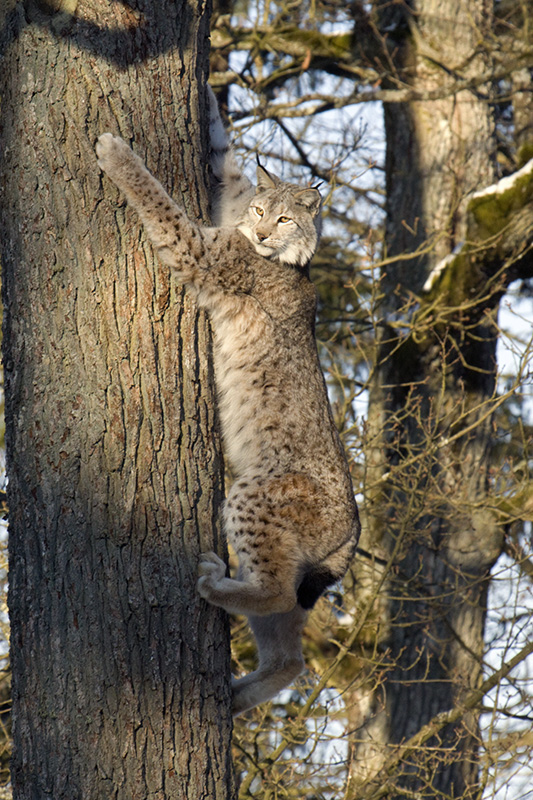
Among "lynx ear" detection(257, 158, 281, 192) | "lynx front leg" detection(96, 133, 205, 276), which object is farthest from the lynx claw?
"lynx ear" detection(257, 158, 281, 192)

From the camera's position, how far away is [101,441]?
262 cm

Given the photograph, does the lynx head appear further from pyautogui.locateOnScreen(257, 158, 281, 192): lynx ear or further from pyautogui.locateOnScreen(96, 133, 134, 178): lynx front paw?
pyautogui.locateOnScreen(96, 133, 134, 178): lynx front paw

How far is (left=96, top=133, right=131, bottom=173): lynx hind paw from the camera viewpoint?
9.11 feet

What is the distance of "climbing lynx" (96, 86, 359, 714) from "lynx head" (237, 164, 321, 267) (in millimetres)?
17

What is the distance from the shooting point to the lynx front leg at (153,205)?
110 inches

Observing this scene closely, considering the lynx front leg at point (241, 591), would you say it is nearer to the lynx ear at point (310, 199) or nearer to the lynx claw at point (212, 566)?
the lynx claw at point (212, 566)

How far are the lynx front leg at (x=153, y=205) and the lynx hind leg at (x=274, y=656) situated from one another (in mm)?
1747

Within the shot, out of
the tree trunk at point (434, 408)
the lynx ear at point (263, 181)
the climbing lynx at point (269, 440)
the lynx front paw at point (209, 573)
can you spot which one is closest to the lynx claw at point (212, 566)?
the lynx front paw at point (209, 573)

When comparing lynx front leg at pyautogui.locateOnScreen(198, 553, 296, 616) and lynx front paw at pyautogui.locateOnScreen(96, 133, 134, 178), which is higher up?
lynx front paw at pyautogui.locateOnScreen(96, 133, 134, 178)

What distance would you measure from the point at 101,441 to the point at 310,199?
8.29ft

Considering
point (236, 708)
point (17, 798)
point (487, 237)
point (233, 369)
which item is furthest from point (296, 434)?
point (487, 237)

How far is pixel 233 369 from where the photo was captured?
3.61 meters

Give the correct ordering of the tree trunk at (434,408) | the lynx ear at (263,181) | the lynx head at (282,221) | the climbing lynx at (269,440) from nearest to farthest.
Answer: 1. the climbing lynx at (269,440)
2. the lynx head at (282,221)
3. the lynx ear at (263,181)
4. the tree trunk at (434,408)

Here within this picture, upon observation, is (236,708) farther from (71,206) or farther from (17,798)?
(71,206)
